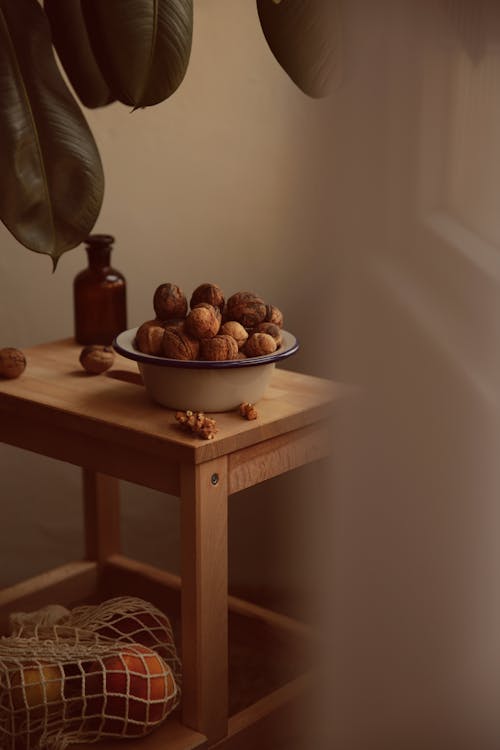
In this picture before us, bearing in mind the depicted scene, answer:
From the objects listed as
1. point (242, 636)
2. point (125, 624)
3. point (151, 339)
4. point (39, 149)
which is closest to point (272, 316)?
point (151, 339)

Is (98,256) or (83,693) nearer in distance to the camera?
(83,693)

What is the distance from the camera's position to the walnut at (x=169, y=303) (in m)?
1.11

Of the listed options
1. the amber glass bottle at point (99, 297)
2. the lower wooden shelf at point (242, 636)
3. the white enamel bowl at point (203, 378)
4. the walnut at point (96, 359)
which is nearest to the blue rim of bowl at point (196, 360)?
the white enamel bowl at point (203, 378)

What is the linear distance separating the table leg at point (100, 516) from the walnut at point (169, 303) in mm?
496

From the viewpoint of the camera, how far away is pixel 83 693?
3.41 ft

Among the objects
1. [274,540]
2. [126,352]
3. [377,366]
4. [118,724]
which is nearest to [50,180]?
[126,352]

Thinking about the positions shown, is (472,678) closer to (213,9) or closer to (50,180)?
(50,180)

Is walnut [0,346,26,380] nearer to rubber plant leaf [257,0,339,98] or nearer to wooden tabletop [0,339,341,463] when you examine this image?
wooden tabletop [0,339,341,463]

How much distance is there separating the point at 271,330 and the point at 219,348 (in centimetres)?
8

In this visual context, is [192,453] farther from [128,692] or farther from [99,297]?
[99,297]

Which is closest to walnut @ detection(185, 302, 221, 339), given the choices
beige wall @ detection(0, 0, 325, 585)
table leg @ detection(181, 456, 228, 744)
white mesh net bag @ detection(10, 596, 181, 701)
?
table leg @ detection(181, 456, 228, 744)

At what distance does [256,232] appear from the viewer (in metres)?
1.65

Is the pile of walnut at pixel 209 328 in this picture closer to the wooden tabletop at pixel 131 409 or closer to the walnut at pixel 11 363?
the wooden tabletop at pixel 131 409

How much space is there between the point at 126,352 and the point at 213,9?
75cm
